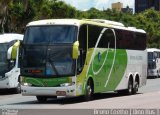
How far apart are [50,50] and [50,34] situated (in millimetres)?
703

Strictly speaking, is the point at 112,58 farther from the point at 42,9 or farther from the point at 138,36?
the point at 42,9

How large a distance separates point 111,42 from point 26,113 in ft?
31.0

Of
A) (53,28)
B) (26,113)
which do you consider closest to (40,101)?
(53,28)

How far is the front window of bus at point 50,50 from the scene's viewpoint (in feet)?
71.5

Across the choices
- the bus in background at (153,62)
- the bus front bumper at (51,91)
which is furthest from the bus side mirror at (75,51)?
the bus in background at (153,62)

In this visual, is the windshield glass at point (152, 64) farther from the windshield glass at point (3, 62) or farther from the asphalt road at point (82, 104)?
the asphalt road at point (82, 104)

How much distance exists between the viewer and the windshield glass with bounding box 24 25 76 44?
2203cm

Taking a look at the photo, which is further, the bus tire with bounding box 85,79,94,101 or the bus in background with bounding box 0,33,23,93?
the bus in background with bounding box 0,33,23,93

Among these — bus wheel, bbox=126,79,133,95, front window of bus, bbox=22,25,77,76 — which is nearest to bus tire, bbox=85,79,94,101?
front window of bus, bbox=22,25,77,76

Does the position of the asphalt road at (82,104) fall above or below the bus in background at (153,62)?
above

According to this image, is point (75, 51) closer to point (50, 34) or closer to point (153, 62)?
point (50, 34)

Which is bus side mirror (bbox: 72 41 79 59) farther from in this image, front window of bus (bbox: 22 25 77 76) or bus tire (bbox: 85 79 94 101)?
bus tire (bbox: 85 79 94 101)

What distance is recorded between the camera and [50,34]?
22.2m

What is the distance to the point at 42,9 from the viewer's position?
2013 inches
